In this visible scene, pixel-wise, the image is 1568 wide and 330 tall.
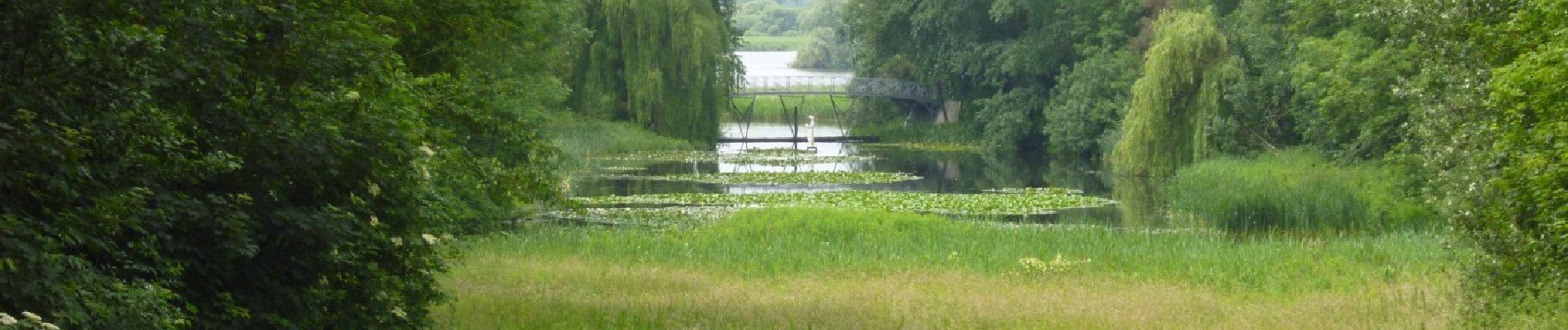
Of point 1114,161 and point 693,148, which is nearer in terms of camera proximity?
point 1114,161

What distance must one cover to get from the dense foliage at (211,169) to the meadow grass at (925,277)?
227 cm

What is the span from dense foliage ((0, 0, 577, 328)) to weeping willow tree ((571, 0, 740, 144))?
36612mm

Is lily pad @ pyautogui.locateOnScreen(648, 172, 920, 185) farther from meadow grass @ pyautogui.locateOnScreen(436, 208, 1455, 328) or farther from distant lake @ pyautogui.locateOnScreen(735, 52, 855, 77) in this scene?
distant lake @ pyautogui.locateOnScreen(735, 52, 855, 77)

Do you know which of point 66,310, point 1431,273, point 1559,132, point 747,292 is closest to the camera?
point 66,310

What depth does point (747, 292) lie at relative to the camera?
50.3 ft

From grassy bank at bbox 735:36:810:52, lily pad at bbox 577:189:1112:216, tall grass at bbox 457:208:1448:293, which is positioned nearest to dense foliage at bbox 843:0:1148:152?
lily pad at bbox 577:189:1112:216

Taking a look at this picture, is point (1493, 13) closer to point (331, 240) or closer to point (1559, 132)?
point (1559, 132)

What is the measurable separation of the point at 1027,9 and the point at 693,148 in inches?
549

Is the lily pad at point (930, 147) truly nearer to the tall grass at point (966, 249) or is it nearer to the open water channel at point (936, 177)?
the open water channel at point (936, 177)

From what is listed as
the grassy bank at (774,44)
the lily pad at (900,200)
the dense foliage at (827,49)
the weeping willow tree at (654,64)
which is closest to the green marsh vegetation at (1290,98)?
the lily pad at (900,200)

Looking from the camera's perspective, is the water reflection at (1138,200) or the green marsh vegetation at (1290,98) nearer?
the green marsh vegetation at (1290,98)

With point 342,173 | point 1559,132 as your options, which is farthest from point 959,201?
point 342,173

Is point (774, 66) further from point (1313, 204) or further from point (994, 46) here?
point (1313, 204)

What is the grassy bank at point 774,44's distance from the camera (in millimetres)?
144250
